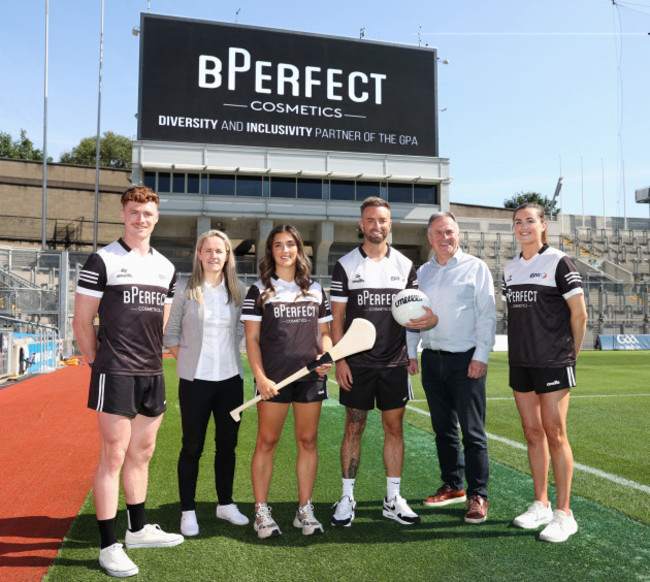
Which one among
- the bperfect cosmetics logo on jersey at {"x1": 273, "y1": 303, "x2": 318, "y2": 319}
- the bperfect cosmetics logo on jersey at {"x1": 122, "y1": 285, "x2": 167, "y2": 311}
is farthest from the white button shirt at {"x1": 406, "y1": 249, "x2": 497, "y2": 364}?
the bperfect cosmetics logo on jersey at {"x1": 122, "y1": 285, "x2": 167, "y2": 311}

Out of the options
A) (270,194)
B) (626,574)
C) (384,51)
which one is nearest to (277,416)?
(626,574)

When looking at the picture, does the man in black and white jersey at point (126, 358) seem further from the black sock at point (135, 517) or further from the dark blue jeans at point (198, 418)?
the dark blue jeans at point (198, 418)

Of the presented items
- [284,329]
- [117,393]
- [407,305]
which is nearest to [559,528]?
[407,305]

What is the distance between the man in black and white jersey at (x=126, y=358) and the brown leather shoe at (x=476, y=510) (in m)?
2.10

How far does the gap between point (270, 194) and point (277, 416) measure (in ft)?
104

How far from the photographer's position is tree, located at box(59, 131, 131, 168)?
56.9 m

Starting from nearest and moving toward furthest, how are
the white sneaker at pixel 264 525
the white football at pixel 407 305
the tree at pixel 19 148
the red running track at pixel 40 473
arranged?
the red running track at pixel 40 473, the white sneaker at pixel 264 525, the white football at pixel 407 305, the tree at pixel 19 148

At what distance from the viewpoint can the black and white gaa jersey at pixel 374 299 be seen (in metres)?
4.16

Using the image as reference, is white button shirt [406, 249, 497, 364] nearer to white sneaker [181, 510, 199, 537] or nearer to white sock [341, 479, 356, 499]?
white sock [341, 479, 356, 499]

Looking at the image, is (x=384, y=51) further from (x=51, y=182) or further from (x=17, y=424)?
(x=17, y=424)

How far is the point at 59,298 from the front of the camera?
76.1ft

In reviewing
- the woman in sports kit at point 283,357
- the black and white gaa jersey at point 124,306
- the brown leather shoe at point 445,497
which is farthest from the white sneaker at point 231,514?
the brown leather shoe at point 445,497

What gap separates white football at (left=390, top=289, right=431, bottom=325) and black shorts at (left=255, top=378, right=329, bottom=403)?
757 millimetres

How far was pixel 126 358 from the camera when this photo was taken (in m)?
3.45
